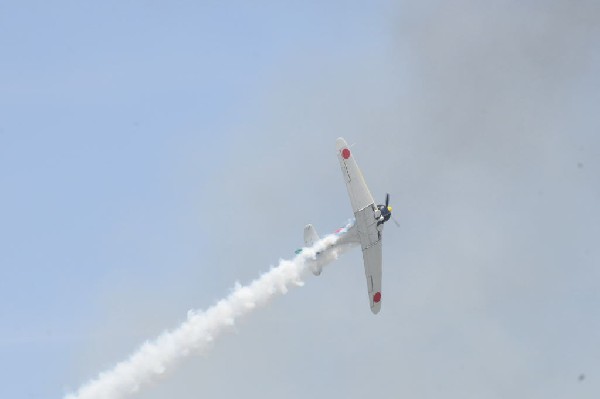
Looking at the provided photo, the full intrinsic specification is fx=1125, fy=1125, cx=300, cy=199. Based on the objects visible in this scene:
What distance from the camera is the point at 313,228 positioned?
77625 mm

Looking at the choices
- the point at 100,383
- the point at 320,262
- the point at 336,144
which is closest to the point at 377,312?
the point at 320,262

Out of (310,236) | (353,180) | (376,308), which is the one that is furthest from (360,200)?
(376,308)

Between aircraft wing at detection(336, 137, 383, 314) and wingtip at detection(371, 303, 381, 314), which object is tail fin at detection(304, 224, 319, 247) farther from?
wingtip at detection(371, 303, 381, 314)

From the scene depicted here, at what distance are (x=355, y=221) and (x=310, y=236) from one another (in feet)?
10.8

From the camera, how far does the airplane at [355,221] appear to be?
3004 inches

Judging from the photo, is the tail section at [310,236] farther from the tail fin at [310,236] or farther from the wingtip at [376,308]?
the wingtip at [376,308]

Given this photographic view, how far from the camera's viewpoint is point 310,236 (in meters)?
77.6

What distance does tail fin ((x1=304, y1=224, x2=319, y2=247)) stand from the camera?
77.5 meters

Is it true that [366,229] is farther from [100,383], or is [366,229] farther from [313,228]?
[100,383]

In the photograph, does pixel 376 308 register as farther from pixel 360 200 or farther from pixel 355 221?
pixel 360 200

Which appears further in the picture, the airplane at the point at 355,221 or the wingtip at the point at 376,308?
the wingtip at the point at 376,308

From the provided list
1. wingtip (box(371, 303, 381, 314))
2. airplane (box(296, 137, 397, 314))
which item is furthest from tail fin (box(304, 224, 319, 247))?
wingtip (box(371, 303, 381, 314))

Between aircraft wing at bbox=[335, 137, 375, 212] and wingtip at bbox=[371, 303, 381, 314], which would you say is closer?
aircraft wing at bbox=[335, 137, 375, 212]

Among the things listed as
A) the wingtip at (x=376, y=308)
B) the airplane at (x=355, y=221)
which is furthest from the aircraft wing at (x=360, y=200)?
the wingtip at (x=376, y=308)
